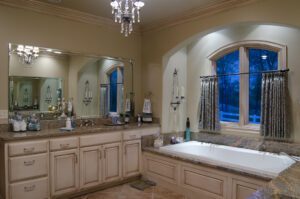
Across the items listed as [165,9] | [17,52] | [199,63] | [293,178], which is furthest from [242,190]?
[17,52]

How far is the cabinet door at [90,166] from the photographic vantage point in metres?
3.32

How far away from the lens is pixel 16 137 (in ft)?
9.00

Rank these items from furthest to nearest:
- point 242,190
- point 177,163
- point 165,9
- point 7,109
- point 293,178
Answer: point 165,9, point 177,163, point 7,109, point 242,190, point 293,178

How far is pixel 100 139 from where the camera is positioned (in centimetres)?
348

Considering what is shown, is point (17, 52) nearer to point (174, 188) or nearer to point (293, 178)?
point (174, 188)

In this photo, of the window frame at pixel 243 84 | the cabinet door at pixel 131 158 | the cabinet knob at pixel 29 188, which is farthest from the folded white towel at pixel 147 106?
the cabinet knob at pixel 29 188

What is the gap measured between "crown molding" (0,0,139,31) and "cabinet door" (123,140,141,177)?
2.05 meters

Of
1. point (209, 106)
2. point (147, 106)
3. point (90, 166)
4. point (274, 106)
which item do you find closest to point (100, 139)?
point (90, 166)

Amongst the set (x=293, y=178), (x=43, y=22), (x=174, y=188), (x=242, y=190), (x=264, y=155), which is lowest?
(x=174, y=188)

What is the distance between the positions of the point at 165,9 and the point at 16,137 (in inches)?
105

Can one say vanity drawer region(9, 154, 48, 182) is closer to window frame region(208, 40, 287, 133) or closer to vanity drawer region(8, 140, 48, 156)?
vanity drawer region(8, 140, 48, 156)

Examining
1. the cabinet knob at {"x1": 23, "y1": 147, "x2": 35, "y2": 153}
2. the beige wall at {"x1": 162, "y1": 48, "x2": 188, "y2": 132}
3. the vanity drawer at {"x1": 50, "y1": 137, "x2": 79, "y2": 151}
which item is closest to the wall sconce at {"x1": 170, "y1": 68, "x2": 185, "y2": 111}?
the beige wall at {"x1": 162, "y1": 48, "x2": 188, "y2": 132}

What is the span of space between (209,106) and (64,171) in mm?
2534

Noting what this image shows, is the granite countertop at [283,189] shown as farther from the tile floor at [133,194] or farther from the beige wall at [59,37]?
the beige wall at [59,37]
